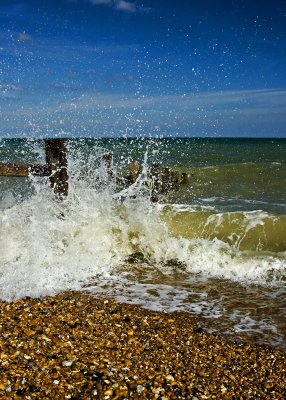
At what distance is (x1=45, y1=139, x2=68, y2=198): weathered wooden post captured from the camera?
24.7 feet

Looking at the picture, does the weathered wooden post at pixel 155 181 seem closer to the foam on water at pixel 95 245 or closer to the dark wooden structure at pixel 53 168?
the foam on water at pixel 95 245

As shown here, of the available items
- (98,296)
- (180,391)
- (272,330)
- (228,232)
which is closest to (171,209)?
(228,232)

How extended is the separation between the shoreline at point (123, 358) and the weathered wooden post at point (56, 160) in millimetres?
3161

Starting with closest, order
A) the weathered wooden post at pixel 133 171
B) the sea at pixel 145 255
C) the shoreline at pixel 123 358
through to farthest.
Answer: the shoreline at pixel 123 358, the sea at pixel 145 255, the weathered wooden post at pixel 133 171

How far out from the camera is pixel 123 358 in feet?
12.3

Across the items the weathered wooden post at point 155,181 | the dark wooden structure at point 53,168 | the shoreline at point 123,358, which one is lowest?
the shoreline at point 123,358

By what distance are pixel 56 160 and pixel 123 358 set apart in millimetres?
4582

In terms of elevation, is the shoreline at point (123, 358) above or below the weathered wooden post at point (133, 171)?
below

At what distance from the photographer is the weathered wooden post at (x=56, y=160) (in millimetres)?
7527

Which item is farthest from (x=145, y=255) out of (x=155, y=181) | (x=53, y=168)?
(x=155, y=181)

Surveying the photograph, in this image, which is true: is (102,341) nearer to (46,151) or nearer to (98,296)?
(98,296)

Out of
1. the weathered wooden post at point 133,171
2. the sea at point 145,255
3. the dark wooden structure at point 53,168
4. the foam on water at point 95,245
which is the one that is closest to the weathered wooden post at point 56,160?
the dark wooden structure at point 53,168

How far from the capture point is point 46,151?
7602mm

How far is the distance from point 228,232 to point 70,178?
340cm
